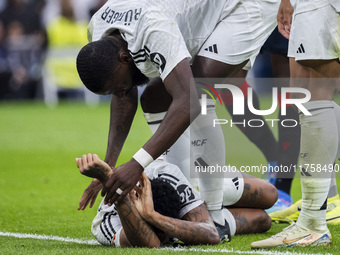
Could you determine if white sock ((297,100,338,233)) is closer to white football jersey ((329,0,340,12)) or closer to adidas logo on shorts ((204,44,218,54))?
white football jersey ((329,0,340,12))

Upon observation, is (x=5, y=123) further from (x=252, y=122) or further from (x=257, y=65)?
(x=252, y=122)

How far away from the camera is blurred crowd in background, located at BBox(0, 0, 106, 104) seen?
689 inches

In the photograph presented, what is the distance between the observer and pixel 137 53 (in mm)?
3854

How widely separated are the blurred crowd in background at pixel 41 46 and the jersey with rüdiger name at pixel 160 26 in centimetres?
1300

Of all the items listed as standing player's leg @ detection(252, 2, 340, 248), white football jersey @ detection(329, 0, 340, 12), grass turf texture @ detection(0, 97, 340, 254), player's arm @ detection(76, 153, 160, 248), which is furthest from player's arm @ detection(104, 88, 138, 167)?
white football jersey @ detection(329, 0, 340, 12)

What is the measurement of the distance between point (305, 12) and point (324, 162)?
813mm

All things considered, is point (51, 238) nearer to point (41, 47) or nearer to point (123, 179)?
point (123, 179)

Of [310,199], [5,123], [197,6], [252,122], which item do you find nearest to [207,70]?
[197,6]

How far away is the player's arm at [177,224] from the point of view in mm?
3814

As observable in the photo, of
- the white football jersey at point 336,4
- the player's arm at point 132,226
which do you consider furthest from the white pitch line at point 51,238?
the white football jersey at point 336,4

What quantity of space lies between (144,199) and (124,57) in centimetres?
78

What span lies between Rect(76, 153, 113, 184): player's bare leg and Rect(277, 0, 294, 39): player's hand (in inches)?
62.4

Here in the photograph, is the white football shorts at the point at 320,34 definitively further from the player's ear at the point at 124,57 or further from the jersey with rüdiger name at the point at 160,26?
the player's ear at the point at 124,57

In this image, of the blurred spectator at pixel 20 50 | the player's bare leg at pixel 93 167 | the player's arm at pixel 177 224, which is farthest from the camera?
the blurred spectator at pixel 20 50
